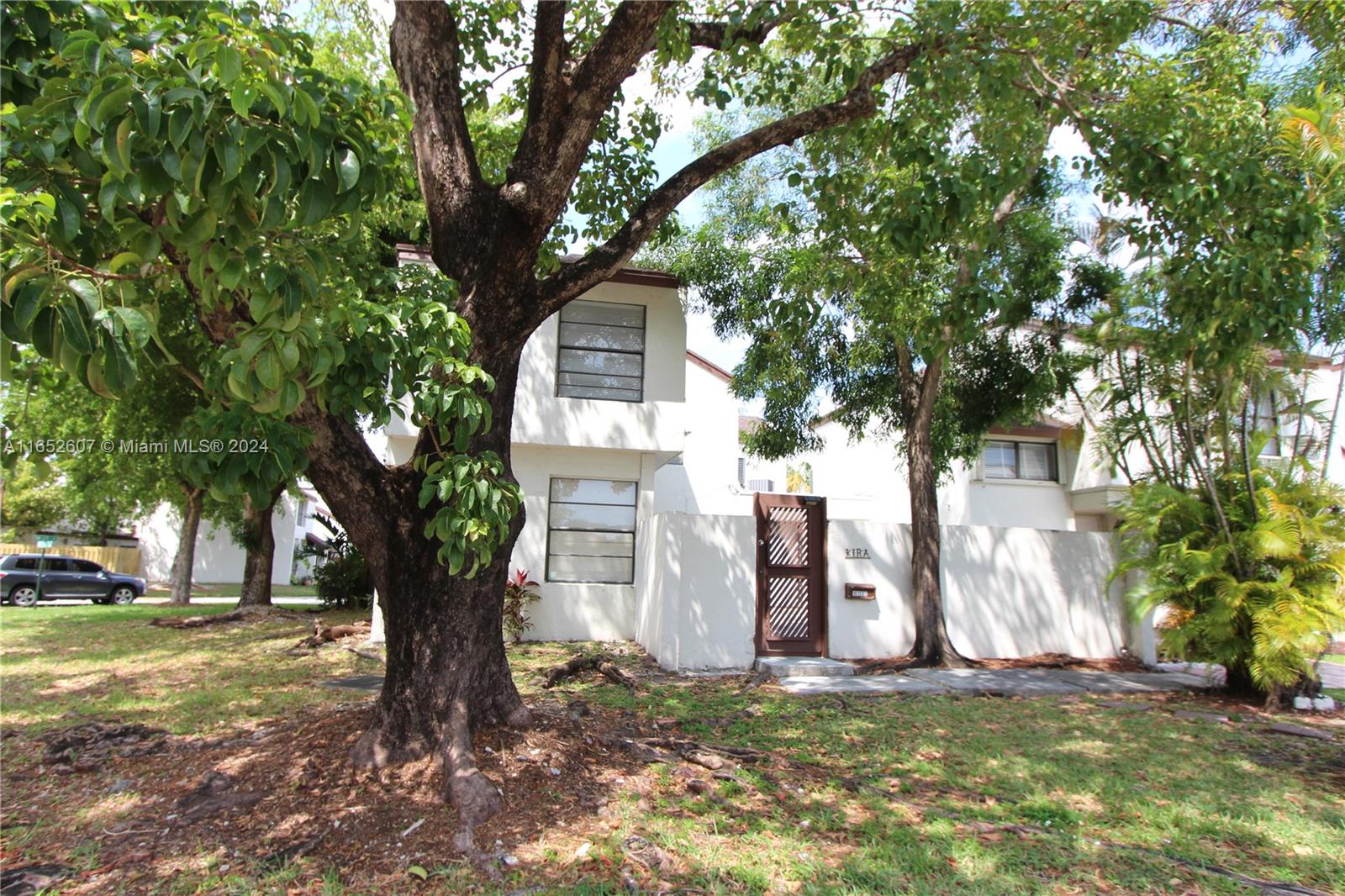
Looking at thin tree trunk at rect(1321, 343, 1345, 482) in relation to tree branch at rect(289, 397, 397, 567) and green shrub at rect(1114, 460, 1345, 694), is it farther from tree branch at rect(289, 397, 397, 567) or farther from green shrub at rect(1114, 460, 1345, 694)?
tree branch at rect(289, 397, 397, 567)

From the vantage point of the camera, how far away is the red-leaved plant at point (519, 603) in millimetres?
11688

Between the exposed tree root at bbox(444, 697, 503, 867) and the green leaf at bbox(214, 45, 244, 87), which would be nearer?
the green leaf at bbox(214, 45, 244, 87)

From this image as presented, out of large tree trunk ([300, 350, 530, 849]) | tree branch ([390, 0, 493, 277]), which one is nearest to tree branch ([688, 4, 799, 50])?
tree branch ([390, 0, 493, 277])

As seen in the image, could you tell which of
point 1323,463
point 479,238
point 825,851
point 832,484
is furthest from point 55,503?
point 1323,463

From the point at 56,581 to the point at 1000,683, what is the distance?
903 inches

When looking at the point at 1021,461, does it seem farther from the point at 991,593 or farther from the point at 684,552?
the point at 684,552

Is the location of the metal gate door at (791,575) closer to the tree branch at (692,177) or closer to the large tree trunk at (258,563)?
the tree branch at (692,177)

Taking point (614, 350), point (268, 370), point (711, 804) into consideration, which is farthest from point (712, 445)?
point (268, 370)

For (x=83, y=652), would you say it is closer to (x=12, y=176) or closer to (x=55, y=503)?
(x=12, y=176)

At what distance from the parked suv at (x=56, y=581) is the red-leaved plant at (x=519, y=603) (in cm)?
1610

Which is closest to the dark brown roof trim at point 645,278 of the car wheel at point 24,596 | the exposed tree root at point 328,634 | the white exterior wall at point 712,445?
the exposed tree root at point 328,634

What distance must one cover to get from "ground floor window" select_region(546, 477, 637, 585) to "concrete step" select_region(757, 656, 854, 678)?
3.27 meters

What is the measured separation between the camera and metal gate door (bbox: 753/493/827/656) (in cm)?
1100

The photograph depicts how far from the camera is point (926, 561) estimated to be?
11.2m
